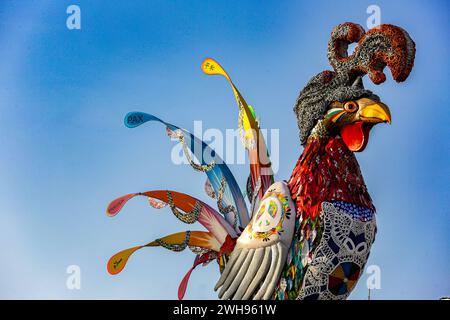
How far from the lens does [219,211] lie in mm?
9008

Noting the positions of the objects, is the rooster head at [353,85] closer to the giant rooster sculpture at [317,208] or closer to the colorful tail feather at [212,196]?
the giant rooster sculpture at [317,208]

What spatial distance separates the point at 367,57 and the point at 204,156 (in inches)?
75.0

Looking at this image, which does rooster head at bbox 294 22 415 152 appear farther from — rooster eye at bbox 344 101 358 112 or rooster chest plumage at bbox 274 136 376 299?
rooster chest plumage at bbox 274 136 376 299

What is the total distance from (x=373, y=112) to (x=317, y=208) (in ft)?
3.09

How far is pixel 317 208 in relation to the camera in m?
7.96

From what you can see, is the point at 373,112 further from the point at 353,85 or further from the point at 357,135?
the point at 353,85

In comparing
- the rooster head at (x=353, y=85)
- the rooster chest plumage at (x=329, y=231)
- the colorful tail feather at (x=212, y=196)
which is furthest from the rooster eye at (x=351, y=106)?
the colorful tail feather at (x=212, y=196)

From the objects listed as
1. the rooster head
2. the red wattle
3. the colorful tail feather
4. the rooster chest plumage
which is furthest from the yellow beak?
the colorful tail feather

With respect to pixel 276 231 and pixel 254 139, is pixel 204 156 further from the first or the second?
pixel 276 231

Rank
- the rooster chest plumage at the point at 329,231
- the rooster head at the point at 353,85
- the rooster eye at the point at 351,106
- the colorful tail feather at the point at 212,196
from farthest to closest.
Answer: the colorful tail feather at the point at 212,196, the rooster eye at the point at 351,106, the rooster head at the point at 353,85, the rooster chest plumage at the point at 329,231

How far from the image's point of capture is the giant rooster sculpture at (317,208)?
7902mm

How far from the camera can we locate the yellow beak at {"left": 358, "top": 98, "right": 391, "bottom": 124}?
26.1 ft
